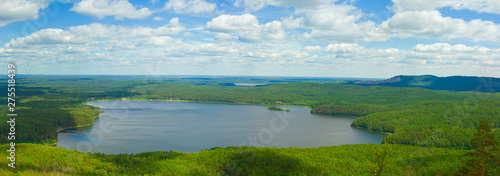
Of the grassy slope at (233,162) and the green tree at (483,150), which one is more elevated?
the green tree at (483,150)

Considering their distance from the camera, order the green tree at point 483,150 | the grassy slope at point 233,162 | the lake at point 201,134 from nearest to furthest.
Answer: the green tree at point 483,150 → the grassy slope at point 233,162 → the lake at point 201,134

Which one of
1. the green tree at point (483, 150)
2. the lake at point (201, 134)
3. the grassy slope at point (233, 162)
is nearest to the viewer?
the green tree at point (483, 150)

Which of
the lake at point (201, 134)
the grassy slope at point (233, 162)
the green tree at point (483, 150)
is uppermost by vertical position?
the green tree at point (483, 150)

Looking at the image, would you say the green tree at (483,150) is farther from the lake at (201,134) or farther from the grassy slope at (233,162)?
the lake at (201,134)

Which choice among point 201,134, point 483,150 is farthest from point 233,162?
point 201,134

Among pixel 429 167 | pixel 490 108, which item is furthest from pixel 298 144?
pixel 490 108

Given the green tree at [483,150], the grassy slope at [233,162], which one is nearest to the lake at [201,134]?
the grassy slope at [233,162]

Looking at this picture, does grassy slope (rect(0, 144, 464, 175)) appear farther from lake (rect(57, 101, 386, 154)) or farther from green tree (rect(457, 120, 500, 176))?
green tree (rect(457, 120, 500, 176))

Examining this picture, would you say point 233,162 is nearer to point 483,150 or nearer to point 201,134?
point 483,150
